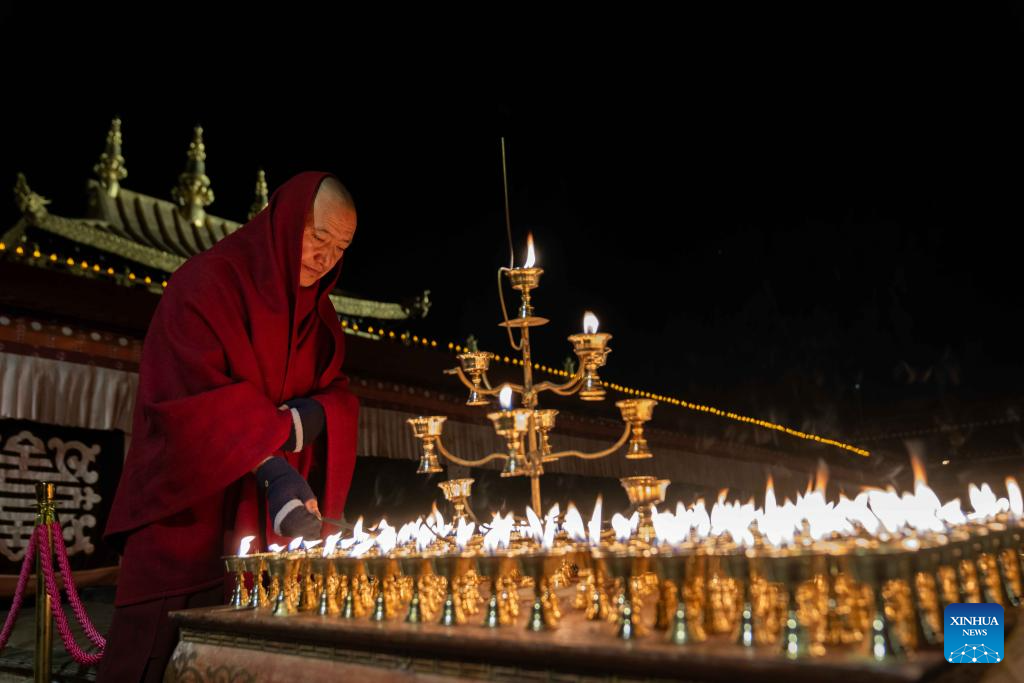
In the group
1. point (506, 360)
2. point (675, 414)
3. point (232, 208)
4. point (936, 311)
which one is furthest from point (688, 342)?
point (232, 208)

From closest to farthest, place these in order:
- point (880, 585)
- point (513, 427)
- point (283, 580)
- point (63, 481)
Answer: point (880, 585)
point (283, 580)
point (513, 427)
point (63, 481)

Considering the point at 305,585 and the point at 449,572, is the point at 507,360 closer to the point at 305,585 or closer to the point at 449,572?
the point at 305,585

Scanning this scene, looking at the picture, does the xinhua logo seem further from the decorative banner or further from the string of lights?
the decorative banner

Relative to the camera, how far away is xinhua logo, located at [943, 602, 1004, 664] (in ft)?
3.00

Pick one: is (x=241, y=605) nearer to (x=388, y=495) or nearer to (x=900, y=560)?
(x=900, y=560)

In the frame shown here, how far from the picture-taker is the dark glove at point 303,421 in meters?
1.92

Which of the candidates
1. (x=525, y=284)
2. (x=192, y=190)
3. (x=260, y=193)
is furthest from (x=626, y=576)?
(x=260, y=193)

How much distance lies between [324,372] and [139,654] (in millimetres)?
903

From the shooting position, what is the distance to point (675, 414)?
26.5ft

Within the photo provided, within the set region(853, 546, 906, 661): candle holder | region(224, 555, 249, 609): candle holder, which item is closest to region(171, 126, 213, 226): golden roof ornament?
region(224, 555, 249, 609): candle holder

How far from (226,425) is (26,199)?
4.91m

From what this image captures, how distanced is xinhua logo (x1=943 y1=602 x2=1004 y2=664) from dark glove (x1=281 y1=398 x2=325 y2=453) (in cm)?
150

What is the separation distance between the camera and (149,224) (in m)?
7.23

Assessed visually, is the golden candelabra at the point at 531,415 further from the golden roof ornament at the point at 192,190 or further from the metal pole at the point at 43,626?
the golden roof ornament at the point at 192,190
